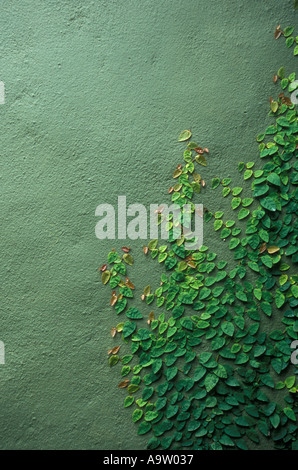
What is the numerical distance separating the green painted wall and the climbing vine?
0.07 m

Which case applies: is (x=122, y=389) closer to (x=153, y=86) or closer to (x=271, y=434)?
(x=271, y=434)

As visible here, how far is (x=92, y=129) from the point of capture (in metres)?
2.15

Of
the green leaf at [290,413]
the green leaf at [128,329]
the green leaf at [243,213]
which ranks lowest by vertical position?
the green leaf at [290,413]

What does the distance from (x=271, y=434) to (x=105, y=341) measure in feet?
2.92

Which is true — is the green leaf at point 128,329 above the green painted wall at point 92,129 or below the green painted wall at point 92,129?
below

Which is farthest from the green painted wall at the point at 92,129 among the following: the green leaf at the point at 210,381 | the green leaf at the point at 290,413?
the green leaf at the point at 290,413

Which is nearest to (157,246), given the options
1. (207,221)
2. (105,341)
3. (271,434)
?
(207,221)

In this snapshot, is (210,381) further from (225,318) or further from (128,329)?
(128,329)

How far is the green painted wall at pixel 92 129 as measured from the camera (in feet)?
6.91

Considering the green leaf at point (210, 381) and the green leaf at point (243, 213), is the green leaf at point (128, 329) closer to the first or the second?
the green leaf at point (210, 381)

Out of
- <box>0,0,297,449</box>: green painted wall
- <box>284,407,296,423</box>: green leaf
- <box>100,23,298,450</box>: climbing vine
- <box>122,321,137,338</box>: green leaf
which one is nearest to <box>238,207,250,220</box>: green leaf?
<box>100,23,298,450</box>: climbing vine

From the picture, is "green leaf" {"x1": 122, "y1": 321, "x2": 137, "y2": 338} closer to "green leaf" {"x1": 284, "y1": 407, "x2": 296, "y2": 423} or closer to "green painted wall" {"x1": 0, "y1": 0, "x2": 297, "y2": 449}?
"green painted wall" {"x1": 0, "y1": 0, "x2": 297, "y2": 449}

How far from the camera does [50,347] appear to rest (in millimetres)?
2098

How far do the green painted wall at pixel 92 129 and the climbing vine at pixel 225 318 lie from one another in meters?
0.07
